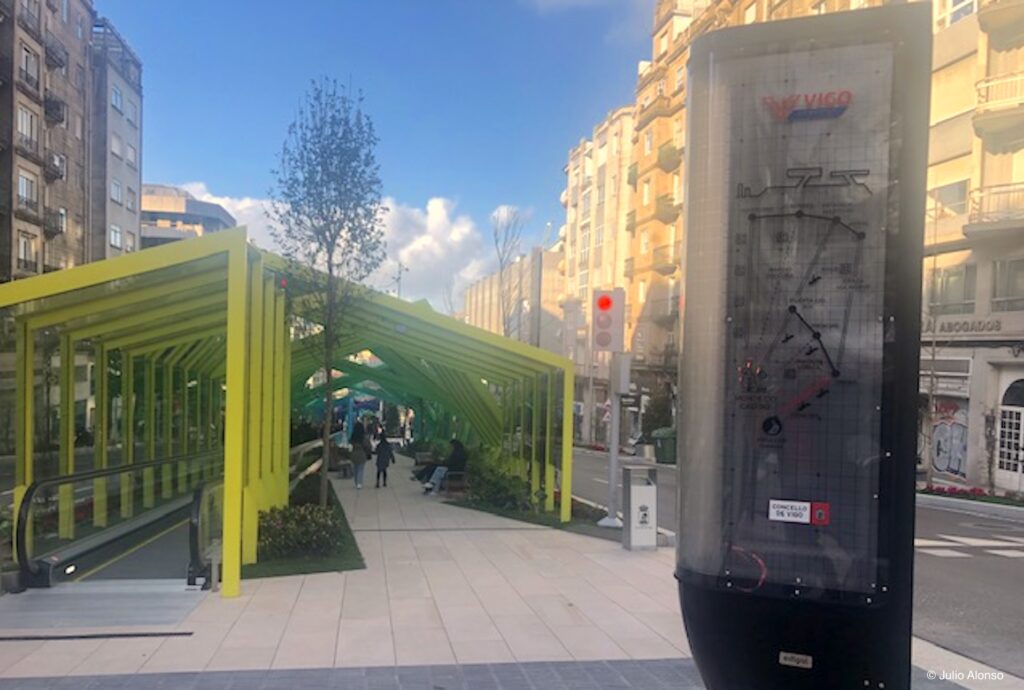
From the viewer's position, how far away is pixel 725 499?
3.10 m

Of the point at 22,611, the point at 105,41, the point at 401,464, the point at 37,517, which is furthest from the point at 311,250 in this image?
the point at 105,41

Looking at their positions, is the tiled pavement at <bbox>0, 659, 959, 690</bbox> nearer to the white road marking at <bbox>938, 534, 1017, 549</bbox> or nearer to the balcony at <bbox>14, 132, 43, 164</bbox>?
the white road marking at <bbox>938, 534, 1017, 549</bbox>

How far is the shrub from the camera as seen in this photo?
29.3 feet

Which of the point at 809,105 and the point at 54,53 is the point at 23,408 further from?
the point at 54,53

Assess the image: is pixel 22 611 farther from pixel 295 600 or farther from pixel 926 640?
pixel 926 640

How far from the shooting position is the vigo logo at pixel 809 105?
2.99 m

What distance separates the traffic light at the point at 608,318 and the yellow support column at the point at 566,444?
0.87 metres

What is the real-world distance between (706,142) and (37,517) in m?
8.40

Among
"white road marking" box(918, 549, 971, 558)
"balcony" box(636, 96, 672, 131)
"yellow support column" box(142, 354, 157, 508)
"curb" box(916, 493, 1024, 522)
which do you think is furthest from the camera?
"balcony" box(636, 96, 672, 131)

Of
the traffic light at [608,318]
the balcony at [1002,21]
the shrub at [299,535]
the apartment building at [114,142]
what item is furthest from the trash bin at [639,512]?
the apartment building at [114,142]

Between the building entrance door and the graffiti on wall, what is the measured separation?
1.08 m

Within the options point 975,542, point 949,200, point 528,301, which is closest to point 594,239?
point 528,301

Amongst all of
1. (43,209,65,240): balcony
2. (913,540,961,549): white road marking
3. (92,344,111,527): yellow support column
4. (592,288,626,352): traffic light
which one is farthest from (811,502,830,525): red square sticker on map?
(43,209,65,240): balcony

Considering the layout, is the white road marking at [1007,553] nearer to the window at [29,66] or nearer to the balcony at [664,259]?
the balcony at [664,259]
